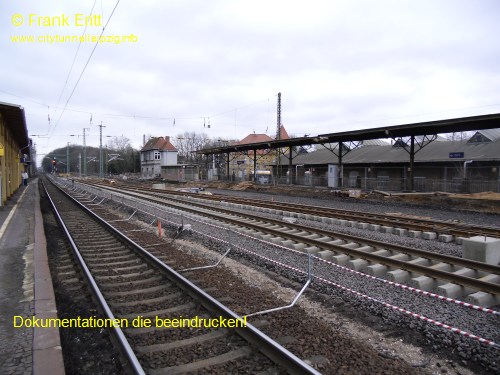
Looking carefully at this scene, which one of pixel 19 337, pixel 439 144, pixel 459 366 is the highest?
pixel 439 144

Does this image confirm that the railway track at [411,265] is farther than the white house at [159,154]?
No

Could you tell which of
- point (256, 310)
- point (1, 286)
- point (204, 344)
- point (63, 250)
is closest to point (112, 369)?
point (204, 344)

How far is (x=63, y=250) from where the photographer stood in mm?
9938

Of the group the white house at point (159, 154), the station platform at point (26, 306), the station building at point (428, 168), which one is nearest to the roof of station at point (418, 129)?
the station building at point (428, 168)

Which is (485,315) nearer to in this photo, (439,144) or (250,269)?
(250,269)

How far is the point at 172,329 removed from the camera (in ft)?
16.2

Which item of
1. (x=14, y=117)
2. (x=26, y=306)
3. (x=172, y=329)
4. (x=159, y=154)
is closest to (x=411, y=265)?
(x=172, y=329)

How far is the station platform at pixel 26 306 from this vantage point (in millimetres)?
3881

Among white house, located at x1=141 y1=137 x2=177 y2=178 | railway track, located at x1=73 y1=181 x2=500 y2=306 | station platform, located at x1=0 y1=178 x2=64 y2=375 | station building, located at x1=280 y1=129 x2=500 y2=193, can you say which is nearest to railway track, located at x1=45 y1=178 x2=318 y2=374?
station platform, located at x1=0 y1=178 x2=64 y2=375

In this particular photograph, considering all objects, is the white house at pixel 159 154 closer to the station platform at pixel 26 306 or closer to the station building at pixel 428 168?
the station building at pixel 428 168

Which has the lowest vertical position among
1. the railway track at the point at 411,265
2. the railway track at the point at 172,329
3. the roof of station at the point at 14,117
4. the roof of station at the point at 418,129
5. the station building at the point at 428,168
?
the railway track at the point at 172,329

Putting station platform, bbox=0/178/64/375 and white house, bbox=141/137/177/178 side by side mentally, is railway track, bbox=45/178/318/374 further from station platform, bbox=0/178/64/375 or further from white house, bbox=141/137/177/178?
white house, bbox=141/137/177/178

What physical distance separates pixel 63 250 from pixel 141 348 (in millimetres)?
6782

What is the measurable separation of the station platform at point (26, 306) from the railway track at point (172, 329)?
715 millimetres
